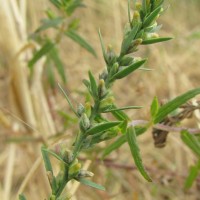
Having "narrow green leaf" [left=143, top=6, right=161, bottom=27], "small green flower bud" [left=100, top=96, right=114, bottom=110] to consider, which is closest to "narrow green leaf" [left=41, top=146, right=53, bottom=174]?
"small green flower bud" [left=100, top=96, right=114, bottom=110]

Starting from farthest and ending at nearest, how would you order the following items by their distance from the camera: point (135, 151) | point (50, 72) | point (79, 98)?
point (79, 98) < point (50, 72) < point (135, 151)

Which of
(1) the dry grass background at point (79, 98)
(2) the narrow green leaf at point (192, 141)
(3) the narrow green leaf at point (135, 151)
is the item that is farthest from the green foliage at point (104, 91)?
(1) the dry grass background at point (79, 98)

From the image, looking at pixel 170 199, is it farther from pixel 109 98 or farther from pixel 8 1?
pixel 109 98

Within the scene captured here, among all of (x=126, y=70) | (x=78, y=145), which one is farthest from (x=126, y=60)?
(x=78, y=145)

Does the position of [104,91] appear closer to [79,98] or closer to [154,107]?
[154,107]

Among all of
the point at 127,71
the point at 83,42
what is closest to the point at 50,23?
the point at 83,42

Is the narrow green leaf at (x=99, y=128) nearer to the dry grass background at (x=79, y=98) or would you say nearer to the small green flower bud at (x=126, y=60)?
the small green flower bud at (x=126, y=60)

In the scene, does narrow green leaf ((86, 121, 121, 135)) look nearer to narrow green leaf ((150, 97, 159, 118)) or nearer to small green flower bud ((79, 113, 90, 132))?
small green flower bud ((79, 113, 90, 132))

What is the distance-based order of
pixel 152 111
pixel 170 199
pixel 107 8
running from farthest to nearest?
1. pixel 107 8
2. pixel 170 199
3. pixel 152 111
